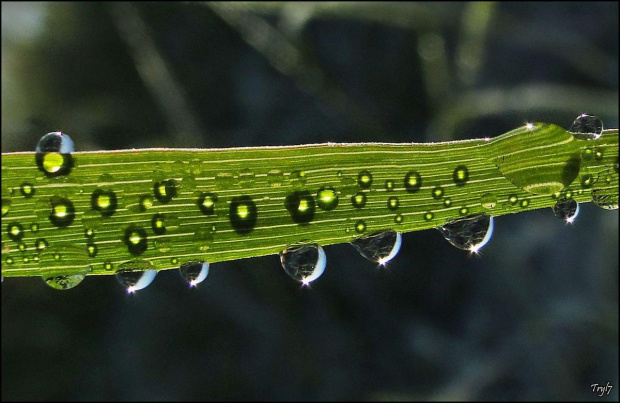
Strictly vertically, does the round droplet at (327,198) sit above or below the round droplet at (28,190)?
below

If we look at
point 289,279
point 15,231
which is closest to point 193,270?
point 15,231

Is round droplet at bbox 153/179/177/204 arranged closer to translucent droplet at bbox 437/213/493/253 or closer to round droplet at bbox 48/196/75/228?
round droplet at bbox 48/196/75/228

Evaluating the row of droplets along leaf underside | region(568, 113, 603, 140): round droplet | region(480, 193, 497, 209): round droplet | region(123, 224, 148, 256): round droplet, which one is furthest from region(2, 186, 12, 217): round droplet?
region(568, 113, 603, 140): round droplet

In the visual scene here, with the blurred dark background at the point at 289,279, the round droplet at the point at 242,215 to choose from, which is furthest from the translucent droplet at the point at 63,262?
the blurred dark background at the point at 289,279

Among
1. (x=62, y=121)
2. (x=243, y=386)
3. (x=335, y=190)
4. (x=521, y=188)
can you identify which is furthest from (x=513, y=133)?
(x=62, y=121)

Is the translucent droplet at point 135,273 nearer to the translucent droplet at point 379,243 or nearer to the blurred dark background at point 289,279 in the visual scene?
the translucent droplet at point 379,243

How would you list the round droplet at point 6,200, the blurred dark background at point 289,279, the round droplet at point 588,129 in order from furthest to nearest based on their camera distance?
the blurred dark background at point 289,279
the round droplet at point 588,129
the round droplet at point 6,200

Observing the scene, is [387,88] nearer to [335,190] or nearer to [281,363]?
[281,363]
